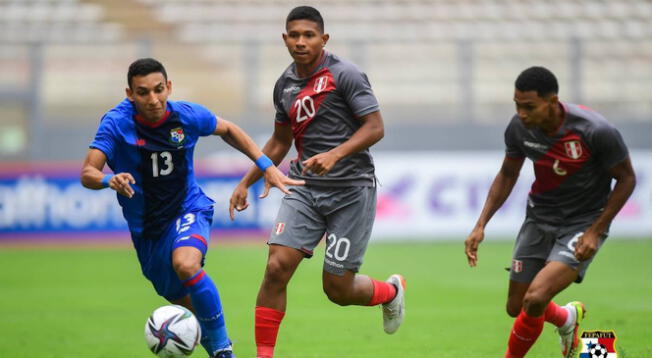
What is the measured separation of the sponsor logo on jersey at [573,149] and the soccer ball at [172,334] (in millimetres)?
2809

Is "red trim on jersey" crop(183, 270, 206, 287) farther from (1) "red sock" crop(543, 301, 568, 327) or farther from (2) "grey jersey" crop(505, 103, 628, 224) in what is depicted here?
(1) "red sock" crop(543, 301, 568, 327)

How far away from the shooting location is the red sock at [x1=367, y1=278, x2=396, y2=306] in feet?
25.0

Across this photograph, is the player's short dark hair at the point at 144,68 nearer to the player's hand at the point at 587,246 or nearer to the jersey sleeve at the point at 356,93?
the jersey sleeve at the point at 356,93

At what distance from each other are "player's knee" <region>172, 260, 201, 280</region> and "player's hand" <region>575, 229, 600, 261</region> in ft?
8.53

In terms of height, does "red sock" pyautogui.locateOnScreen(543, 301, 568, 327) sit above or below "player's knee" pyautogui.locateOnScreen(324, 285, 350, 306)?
below

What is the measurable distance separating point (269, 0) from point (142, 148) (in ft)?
69.3

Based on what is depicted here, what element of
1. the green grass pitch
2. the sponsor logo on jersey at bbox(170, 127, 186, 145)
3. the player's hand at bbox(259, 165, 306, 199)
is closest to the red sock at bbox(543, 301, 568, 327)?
the green grass pitch

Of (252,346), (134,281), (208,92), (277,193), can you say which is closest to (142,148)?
(252,346)

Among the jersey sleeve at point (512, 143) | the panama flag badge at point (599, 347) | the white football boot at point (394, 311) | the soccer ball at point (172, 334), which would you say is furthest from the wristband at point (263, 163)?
the panama flag badge at point (599, 347)

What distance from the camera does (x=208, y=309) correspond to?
6.60m

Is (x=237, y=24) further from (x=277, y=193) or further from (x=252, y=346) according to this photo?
(x=252, y=346)

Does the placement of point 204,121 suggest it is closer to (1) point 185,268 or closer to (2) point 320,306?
(1) point 185,268

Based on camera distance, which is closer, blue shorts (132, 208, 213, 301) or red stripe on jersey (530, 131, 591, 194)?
red stripe on jersey (530, 131, 591, 194)

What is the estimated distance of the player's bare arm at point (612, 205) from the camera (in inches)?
256
